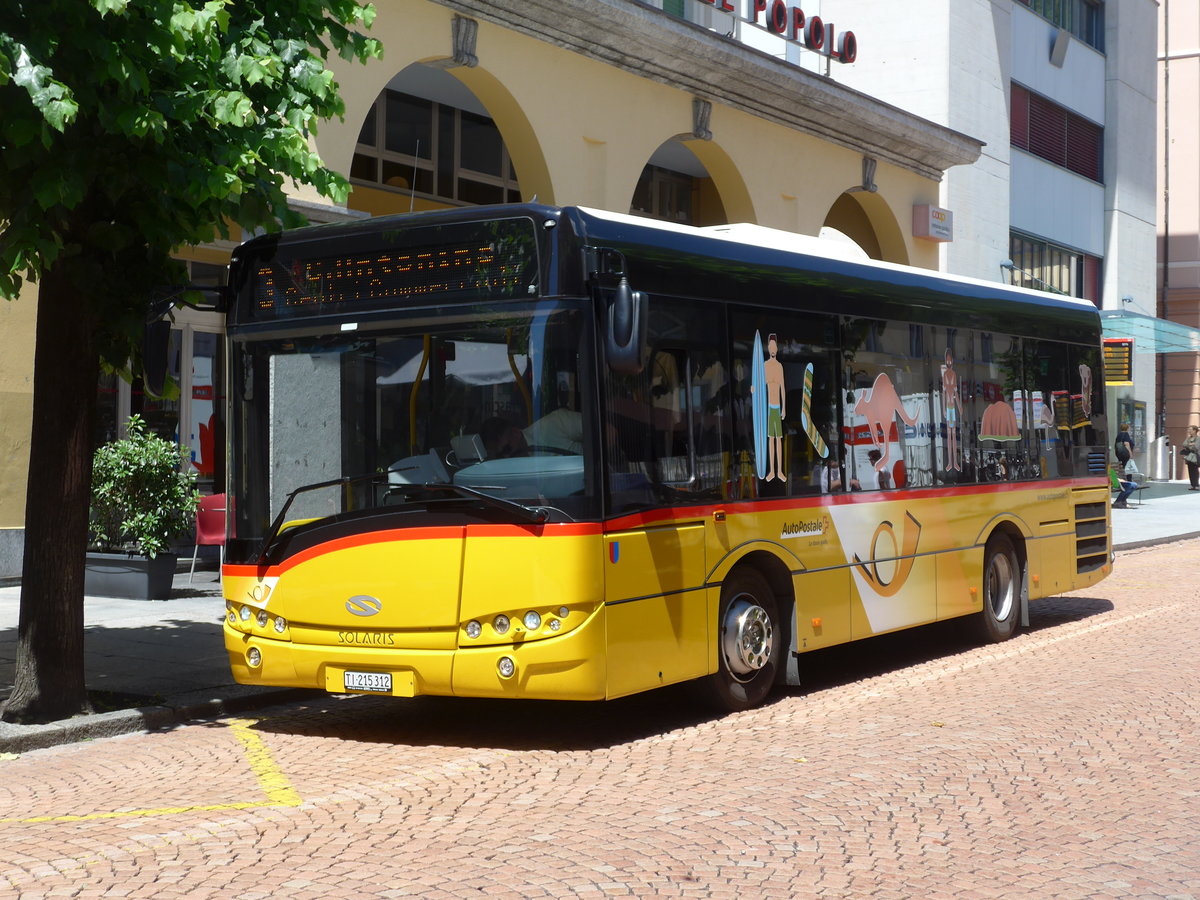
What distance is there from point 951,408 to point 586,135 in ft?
31.2

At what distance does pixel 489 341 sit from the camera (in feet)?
25.5

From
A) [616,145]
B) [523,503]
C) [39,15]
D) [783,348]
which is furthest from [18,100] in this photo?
[616,145]

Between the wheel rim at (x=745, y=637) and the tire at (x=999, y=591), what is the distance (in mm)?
3489

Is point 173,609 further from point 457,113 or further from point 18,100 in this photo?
point 457,113

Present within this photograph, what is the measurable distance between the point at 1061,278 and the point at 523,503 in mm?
32561

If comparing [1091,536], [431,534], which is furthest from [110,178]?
[1091,536]

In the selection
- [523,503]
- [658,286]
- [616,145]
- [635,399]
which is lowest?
[523,503]

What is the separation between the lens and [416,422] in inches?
314

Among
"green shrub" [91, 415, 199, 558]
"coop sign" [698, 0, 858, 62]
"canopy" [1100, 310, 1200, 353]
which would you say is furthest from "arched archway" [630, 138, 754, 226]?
"canopy" [1100, 310, 1200, 353]

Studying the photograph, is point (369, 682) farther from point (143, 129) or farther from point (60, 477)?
point (143, 129)

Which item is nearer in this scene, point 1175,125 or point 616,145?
point 616,145

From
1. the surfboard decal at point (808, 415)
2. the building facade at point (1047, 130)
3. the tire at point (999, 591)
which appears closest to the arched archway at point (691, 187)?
the building facade at point (1047, 130)

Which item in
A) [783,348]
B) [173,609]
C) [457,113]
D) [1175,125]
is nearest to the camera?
[783,348]

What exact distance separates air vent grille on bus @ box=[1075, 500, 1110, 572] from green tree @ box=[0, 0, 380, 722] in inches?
311
